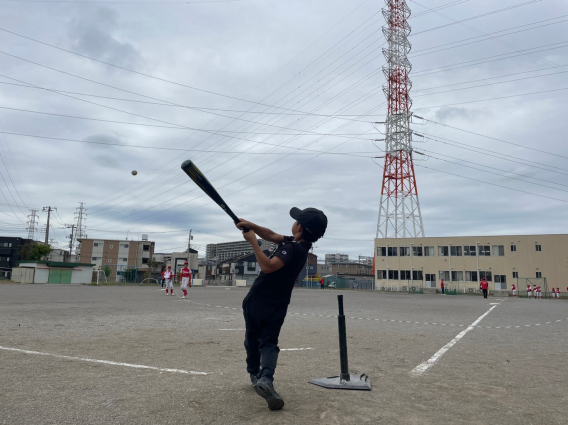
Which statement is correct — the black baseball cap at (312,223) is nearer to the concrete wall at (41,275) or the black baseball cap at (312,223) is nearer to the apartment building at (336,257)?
the concrete wall at (41,275)

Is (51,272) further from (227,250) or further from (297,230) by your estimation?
(227,250)

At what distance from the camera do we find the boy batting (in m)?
3.58

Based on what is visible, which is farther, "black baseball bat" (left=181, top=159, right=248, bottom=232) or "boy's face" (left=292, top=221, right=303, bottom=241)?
"boy's face" (left=292, top=221, right=303, bottom=241)

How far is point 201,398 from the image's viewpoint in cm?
351

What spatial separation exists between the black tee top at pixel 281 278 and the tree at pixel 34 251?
77481mm

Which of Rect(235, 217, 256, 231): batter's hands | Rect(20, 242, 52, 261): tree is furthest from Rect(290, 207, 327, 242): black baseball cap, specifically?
Rect(20, 242, 52, 261): tree

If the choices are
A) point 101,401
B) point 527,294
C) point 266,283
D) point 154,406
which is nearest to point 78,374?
point 101,401

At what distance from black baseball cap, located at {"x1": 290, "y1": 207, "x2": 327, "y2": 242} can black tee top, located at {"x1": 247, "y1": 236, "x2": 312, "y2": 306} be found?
0.13 m

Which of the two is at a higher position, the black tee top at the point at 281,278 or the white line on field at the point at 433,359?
the black tee top at the point at 281,278

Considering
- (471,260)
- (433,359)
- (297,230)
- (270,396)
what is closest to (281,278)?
(297,230)

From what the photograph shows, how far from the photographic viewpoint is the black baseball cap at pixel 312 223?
3768 mm

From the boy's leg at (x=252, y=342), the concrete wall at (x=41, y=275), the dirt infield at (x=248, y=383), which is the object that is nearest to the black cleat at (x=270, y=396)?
the dirt infield at (x=248, y=383)

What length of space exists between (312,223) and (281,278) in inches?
22.5

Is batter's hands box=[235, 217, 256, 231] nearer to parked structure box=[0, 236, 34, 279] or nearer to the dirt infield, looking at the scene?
the dirt infield
